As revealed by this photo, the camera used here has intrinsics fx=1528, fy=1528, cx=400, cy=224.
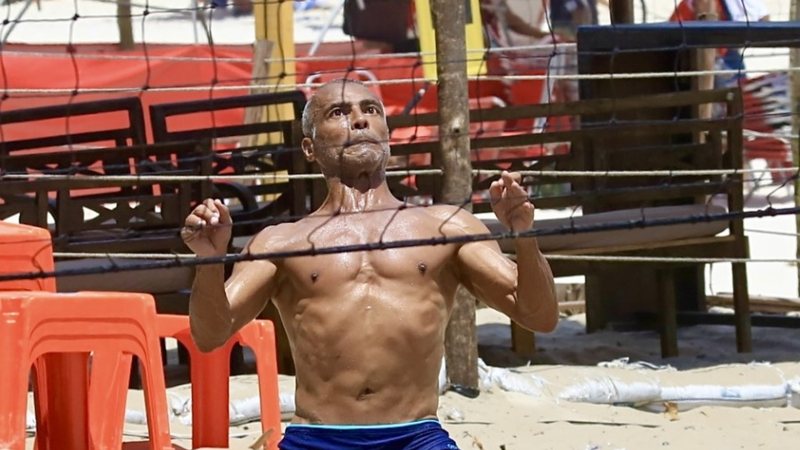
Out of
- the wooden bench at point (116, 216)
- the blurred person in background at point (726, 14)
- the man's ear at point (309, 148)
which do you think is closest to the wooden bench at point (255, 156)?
the wooden bench at point (116, 216)

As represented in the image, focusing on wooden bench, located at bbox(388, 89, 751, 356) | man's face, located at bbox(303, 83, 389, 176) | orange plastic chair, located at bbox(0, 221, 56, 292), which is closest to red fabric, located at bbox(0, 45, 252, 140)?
wooden bench, located at bbox(388, 89, 751, 356)

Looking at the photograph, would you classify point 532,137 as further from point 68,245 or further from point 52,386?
point 52,386

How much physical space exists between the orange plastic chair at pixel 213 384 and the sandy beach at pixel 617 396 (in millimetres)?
232

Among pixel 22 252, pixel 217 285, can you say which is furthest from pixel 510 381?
pixel 217 285

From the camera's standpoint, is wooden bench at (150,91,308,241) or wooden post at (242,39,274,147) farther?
wooden post at (242,39,274,147)

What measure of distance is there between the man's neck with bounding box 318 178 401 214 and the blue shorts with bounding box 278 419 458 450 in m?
0.52

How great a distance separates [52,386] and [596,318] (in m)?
4.47

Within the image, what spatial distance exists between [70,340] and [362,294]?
1024 millimetres

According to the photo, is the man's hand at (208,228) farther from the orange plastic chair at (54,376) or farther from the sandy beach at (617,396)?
the sandy beach at (617,396)

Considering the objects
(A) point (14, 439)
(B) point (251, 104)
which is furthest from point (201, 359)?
(B) point (251, 104)

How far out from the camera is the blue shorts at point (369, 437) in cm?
333

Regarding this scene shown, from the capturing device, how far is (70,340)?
4.09 m

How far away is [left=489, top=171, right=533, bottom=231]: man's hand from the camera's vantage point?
3.14 meters

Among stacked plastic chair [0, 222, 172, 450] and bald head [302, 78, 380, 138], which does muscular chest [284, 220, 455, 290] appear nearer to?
bald head [302, 78, 380, 138]
